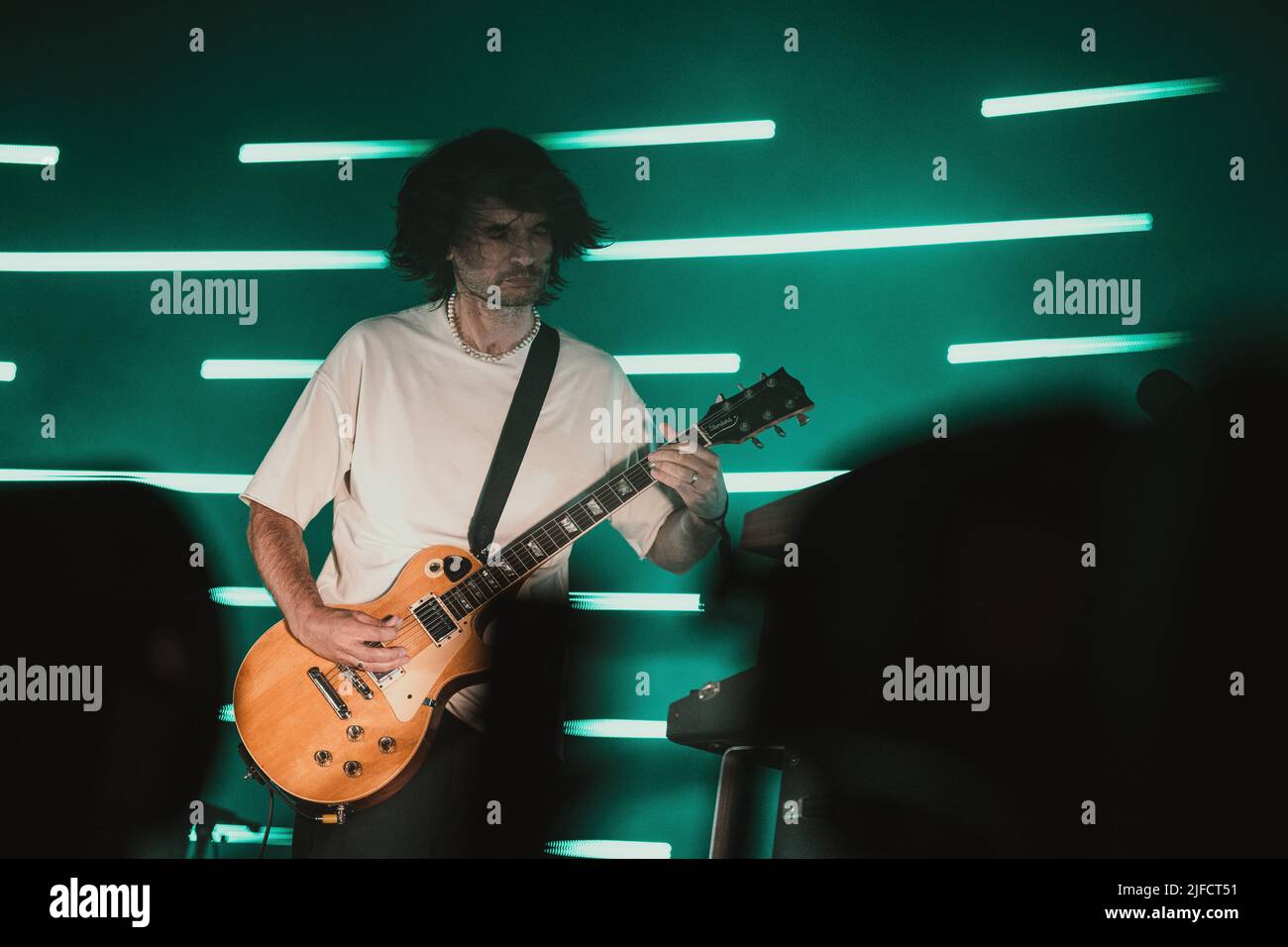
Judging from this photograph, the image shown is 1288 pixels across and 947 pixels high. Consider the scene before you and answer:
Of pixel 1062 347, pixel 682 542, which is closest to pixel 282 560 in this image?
pixel 682 542

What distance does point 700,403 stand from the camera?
2.48 meters

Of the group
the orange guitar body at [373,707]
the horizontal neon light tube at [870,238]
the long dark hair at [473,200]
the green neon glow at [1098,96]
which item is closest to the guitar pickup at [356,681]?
the orange guitar body at [373,707]

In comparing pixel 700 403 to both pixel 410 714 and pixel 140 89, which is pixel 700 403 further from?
pixel 140 89

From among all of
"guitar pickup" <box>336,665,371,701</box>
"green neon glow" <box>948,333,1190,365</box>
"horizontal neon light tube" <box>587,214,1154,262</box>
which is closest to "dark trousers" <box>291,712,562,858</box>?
"guitar pickup" <box>336,665,371,701</box>

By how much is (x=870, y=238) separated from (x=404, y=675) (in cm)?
158

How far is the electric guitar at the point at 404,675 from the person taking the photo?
2191mm

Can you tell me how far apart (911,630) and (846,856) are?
1.75ft

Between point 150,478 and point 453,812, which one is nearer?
point 453,812

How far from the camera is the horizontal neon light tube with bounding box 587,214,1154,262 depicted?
243 centimetres

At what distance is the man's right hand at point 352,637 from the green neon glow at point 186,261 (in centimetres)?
93

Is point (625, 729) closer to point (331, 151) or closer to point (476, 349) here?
point (476, 349)

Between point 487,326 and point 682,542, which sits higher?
point 487,326

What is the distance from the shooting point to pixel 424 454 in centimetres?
237
